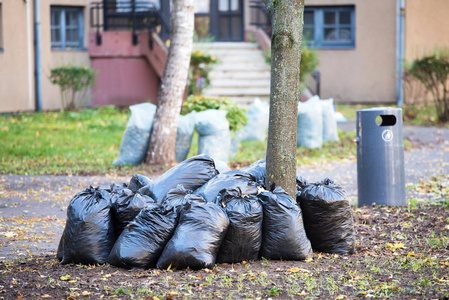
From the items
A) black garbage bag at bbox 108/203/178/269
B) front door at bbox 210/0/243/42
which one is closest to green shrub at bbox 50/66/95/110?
front door at bbox 210/0/243/42

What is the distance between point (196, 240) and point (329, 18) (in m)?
17.8

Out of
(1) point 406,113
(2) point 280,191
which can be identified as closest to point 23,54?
(1) point 406,113

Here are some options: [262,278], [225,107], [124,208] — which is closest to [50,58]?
[225,107]

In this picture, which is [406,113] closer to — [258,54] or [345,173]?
[258,54]

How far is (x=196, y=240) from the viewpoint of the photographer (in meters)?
4.39

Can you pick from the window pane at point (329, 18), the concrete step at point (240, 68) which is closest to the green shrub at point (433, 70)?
the concrete step at point (240, 68)

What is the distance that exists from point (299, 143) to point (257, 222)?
771 centimetres

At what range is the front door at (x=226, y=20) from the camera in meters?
21.6

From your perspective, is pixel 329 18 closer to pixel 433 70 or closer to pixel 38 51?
pixel 433 70

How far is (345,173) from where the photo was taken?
960 centimetres

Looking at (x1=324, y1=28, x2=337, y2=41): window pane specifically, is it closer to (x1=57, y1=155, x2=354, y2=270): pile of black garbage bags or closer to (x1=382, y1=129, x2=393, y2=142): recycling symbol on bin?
(x1=382, y1=129, x2=393, y2=142): recycling symbol on bin

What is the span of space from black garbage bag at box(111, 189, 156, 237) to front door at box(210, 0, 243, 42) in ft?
56.4

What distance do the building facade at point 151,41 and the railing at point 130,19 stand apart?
3 centimetres

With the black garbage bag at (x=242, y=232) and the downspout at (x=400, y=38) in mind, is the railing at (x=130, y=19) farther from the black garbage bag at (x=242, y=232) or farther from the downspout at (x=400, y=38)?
the black garbage bag at (x=242, y=232)
